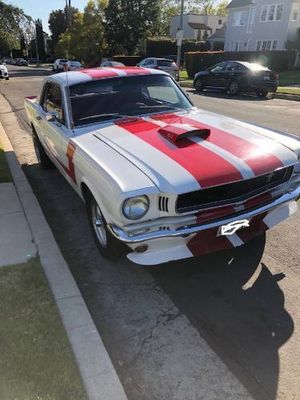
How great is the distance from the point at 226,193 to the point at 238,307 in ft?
2.94

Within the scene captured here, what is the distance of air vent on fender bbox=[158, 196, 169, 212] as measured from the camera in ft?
10.4

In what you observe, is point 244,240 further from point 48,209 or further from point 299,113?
point 299,113

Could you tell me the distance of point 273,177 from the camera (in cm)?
372

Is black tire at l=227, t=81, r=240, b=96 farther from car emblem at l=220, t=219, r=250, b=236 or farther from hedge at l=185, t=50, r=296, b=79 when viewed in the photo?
car emblem at l=220, t=219, r=250, b=236

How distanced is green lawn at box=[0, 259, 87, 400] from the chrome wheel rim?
654 mm

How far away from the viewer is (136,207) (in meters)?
3.18

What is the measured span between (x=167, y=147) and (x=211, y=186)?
0.68 meters

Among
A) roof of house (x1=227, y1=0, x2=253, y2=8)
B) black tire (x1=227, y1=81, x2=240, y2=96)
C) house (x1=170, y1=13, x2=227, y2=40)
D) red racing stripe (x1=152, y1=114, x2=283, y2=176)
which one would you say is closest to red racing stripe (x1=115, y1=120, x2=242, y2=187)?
red racing stripe (x1=152, y1=114, x2=283, y2=176)

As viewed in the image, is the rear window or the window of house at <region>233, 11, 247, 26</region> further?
the window of house at <region>233, 11, 247, 26</region>

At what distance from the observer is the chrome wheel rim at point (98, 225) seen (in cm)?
391

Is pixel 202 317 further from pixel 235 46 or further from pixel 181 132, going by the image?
pixel 235 46

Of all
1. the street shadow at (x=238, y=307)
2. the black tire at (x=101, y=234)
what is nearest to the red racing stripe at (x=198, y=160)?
the black tire at (x=101, y=234)

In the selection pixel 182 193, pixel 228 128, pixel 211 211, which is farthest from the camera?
pixel 228 128

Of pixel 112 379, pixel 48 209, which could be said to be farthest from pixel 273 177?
pixel 48 209
